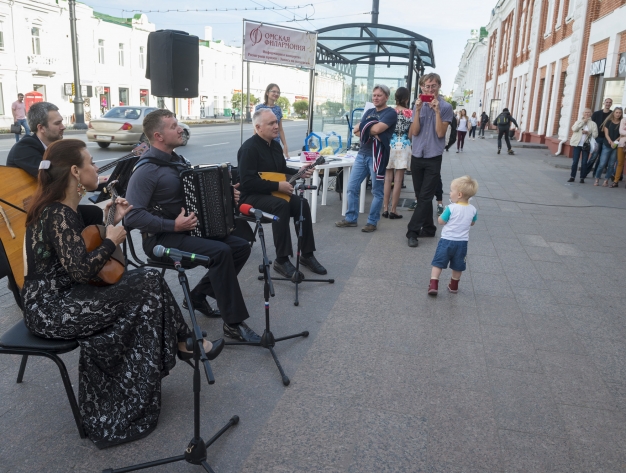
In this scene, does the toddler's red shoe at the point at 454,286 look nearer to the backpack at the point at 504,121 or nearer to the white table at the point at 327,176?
the white table at the point at 327,176

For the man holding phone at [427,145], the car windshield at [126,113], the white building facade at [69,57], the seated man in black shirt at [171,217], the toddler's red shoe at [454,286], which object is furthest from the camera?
the white building facade at [69,57]

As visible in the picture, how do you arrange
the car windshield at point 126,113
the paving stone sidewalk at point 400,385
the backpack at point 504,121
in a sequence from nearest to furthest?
the paving stone sidewalk at point 400,385
the car windshield at point 126,113
the backpack at point 504,121

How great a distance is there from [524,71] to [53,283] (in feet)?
102

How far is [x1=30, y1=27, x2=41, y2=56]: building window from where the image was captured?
34.2 m

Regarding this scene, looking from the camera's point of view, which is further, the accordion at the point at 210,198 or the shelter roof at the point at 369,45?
the shelter roof at the point at 369,45

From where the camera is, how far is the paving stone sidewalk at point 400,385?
8.66 ft

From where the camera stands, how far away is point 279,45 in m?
9.12

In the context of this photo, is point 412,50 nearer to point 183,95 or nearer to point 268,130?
point 183,95

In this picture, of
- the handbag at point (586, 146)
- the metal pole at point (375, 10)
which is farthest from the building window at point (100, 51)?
the handbag at point (586, 146)

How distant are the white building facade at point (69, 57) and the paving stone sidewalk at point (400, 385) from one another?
1046 inches

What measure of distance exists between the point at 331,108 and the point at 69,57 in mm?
32069

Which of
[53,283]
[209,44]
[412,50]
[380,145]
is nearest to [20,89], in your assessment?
[209,44]

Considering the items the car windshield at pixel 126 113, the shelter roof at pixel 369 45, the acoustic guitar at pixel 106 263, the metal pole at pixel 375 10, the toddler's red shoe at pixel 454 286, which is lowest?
the toddler's red shoe at pixel 454 286

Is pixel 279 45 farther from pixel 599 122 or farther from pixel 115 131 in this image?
pixel 115 131
